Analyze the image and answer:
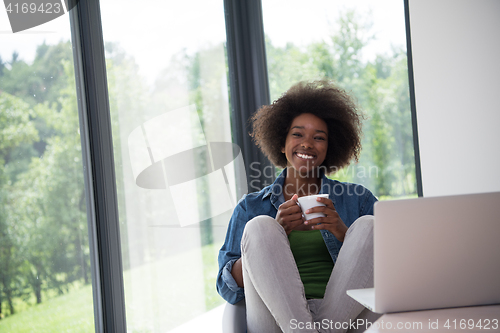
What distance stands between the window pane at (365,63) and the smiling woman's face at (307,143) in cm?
77

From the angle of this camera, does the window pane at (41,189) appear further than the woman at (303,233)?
Yes

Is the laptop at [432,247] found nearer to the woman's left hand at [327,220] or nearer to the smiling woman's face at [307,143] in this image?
the woman's left hand at [327,220]

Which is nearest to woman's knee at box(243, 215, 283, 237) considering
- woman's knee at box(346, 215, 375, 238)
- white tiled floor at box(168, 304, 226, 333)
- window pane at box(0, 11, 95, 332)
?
woman's knee at box(346, 215, 375, 238)

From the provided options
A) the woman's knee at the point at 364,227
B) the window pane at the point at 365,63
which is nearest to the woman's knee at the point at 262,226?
the woman's knee at the point at 364,227

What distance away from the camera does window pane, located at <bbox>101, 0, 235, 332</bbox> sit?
1.96 m

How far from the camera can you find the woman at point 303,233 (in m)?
1.27

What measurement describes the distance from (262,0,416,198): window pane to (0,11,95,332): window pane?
1509 millimetres

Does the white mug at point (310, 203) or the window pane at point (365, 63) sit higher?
the window pane at point (365, 63)

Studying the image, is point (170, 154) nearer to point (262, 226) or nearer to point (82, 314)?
point (82, 314)

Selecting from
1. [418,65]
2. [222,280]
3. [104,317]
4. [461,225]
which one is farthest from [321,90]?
[104,317]

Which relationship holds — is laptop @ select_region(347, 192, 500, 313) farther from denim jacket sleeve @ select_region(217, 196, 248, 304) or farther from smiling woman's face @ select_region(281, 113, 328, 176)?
smiling woman's face @ select_region(281, 113, 328, 176)

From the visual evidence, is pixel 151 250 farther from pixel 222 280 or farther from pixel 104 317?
pixel 222 280

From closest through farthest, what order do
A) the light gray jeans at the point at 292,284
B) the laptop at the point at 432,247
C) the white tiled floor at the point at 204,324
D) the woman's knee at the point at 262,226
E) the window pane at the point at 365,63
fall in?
the laptop at the point at 432,247, the light gray jeans at the point at 292,284, the woman's knee at the point at 262,226, the white tiled floor at the point at 204,324, the window pane at the point at 365,63

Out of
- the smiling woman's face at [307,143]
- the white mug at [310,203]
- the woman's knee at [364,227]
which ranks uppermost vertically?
the smiling woman's face at [307,143]
